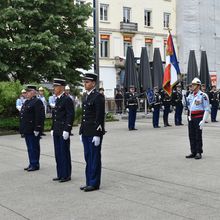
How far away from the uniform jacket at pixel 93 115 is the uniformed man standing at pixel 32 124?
2307 millimetres

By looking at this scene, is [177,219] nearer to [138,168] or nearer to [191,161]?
[138,168]

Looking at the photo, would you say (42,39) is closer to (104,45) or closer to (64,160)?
(64,160)

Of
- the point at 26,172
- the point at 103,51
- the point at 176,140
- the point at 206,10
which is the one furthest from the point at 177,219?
the point at 206,10

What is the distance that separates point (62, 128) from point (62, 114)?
29cm

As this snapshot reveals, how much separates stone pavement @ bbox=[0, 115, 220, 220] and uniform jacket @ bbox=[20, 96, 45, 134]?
3.12 feet

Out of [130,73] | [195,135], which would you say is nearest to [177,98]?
[130,73]

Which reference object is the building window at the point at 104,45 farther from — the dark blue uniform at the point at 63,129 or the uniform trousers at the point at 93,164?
the uniform trousers at the point at 93,164

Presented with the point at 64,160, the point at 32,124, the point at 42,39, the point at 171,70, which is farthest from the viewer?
the point at 42,39

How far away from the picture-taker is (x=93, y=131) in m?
8.02

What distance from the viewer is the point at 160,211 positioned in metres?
6.49

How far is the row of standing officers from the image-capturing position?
8.00m

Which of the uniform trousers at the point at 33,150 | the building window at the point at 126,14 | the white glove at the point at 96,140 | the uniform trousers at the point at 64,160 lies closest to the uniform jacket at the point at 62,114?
the uniform trousers at the point at 64,160

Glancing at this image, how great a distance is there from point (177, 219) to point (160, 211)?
450 mm

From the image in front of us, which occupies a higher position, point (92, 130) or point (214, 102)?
point (214, 102)
